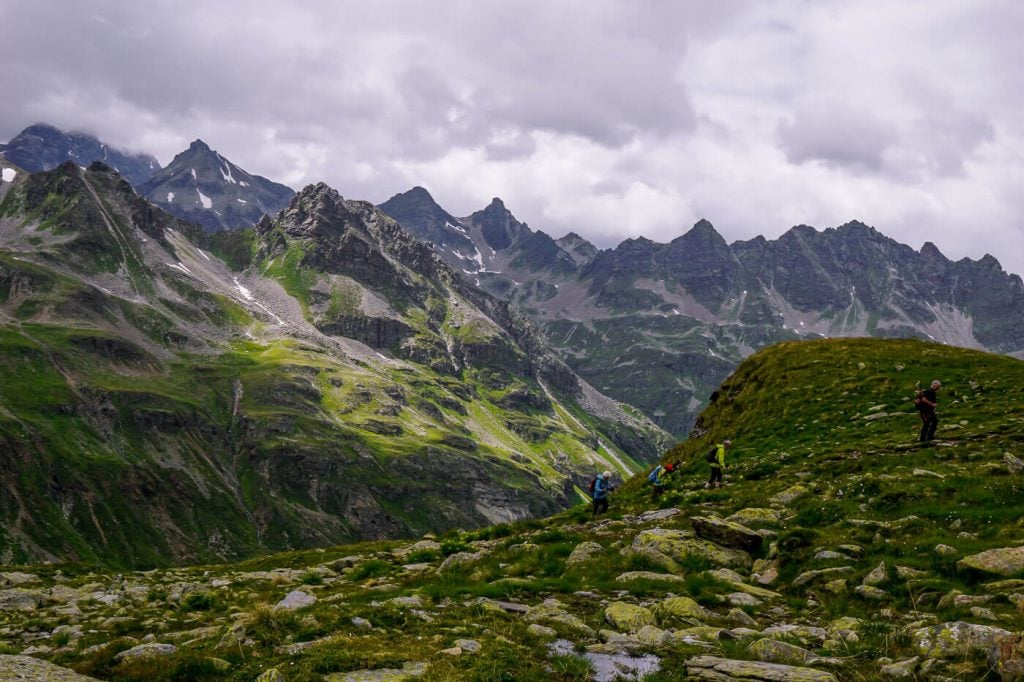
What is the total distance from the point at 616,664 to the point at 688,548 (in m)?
9.56

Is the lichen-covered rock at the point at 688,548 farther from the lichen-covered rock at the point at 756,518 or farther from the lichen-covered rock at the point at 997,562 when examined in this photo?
the lichen-covered rock at the point at 997,562

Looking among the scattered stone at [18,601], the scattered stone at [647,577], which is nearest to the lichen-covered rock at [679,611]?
the scattered stone at [647,577]

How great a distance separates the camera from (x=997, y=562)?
14.2 metres

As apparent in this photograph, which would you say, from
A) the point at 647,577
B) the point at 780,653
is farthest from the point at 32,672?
the point at 647,577

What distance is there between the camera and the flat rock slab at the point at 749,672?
9.56 meters

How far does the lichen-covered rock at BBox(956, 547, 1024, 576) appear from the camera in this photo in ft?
45.6

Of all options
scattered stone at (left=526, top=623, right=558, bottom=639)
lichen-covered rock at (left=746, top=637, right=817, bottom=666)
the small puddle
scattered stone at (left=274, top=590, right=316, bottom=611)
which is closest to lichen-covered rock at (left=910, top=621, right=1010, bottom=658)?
lichen-covered rock at (left=746, top=637, right=817, bottom=666)

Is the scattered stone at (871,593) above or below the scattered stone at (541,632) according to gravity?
above

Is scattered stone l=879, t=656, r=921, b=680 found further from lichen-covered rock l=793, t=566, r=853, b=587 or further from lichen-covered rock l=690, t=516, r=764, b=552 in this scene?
lichen-covered rock l=690, t=516, r=764, b=552

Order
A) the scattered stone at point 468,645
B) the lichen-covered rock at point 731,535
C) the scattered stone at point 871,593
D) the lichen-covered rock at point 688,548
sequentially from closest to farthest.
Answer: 1. the scattered stone at point 468,645
2. the scattered stone at point 871,593
3. the lichen-covered rock at point 688,548
4. the lichen-covered rock at point 731,535

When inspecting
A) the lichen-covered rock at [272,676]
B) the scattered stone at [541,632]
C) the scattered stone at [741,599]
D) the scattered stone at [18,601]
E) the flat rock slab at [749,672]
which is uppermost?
the flat rock slab at [749,672]

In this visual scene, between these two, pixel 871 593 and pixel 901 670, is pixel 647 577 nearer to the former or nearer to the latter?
pixel 871 593

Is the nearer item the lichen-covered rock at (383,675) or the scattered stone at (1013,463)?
the lichen-covered rock at (383,675)

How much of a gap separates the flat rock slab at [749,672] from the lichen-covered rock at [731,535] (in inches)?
402
